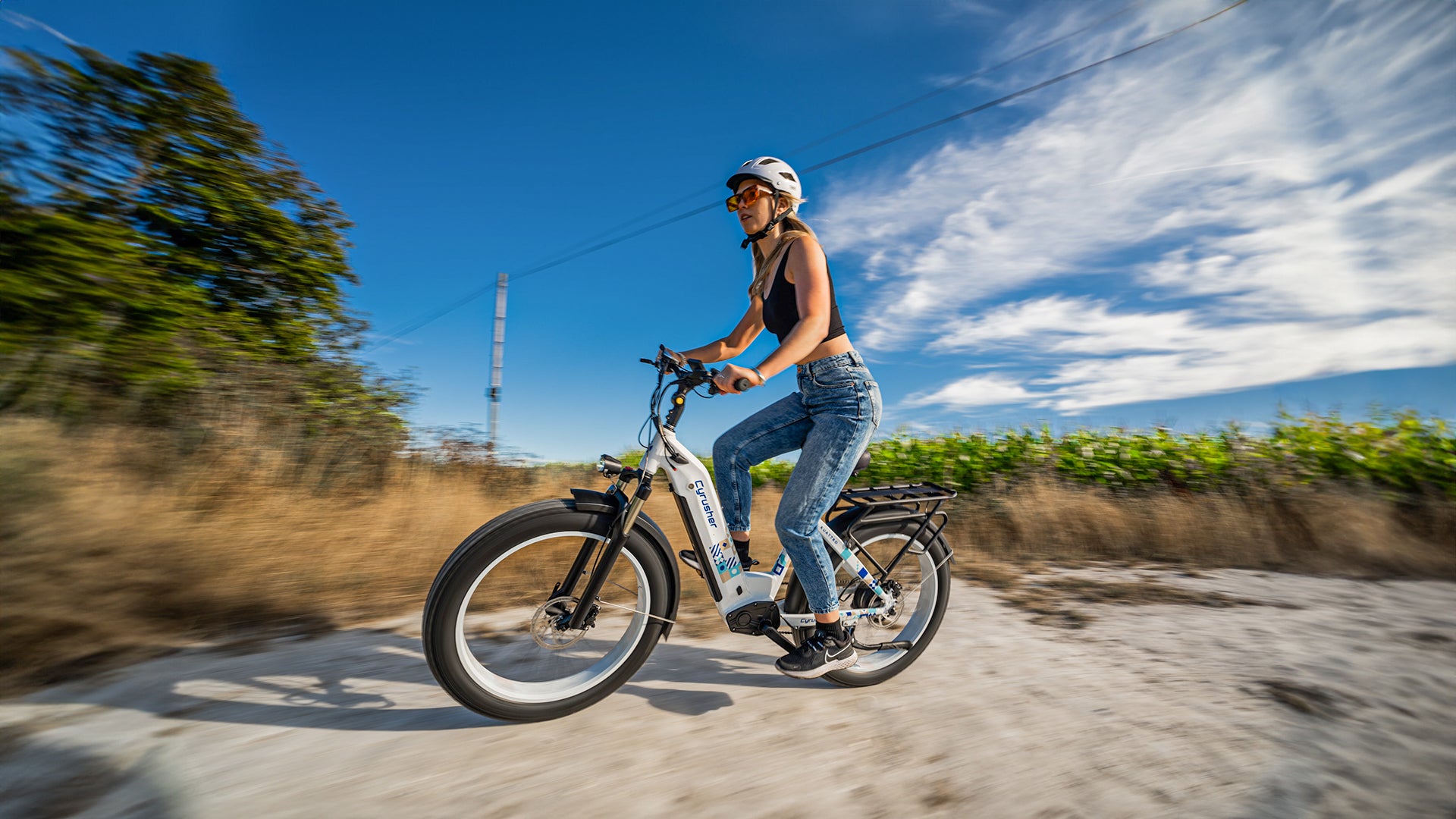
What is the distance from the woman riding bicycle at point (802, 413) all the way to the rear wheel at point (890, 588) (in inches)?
9.7

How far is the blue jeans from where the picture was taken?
267 cm

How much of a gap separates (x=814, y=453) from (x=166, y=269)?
9873mm

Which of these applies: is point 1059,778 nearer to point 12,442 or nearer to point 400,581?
point 400,581

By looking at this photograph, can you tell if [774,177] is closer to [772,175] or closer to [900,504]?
[772,175]

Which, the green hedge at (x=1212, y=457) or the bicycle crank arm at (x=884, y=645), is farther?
the green hedge at (x=1212, y=457)

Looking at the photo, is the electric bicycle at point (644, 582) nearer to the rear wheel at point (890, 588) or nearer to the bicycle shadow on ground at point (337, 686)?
the rear wheel at point (890, 588)

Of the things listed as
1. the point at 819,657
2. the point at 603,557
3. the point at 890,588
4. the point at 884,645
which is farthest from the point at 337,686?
the point at 890,588

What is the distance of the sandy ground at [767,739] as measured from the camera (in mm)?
1836

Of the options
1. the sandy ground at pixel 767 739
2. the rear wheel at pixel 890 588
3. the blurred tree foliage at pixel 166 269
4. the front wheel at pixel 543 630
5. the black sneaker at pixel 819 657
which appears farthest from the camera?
the blurred tree foliage at pixel 166 269

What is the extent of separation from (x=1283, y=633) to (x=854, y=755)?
3049mm

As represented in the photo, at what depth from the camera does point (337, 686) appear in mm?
2627

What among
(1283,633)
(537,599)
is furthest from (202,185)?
(1283,633)

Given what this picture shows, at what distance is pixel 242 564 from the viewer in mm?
3959

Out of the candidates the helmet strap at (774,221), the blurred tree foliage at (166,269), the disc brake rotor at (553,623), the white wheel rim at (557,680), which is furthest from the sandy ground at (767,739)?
the blurred tree foliage at (166,269)
